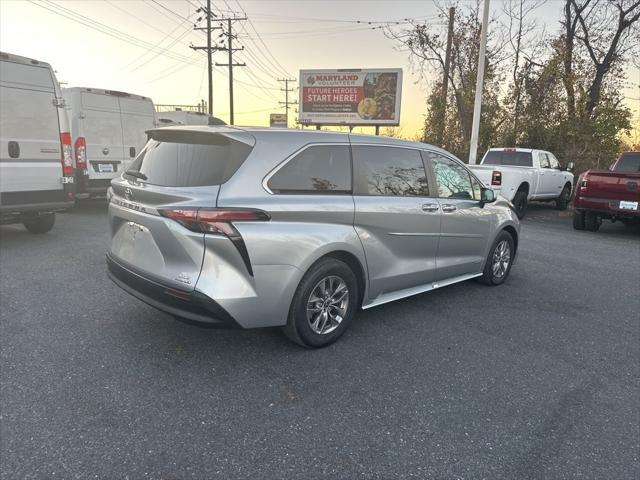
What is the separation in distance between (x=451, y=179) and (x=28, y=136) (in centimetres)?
596

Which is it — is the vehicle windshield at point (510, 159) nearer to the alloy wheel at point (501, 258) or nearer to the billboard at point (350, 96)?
the alloy wheel at point (501, 258)

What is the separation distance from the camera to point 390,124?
2261 cm

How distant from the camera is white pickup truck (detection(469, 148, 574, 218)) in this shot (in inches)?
446

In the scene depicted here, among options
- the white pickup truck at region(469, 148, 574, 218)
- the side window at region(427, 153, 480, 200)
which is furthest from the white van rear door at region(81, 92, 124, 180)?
the white pickup truck at region(469, 148, 574, 218)

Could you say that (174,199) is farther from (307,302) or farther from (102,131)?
(102,131)

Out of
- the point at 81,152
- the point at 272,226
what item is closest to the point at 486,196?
the point at 272,226

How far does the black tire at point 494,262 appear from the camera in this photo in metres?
5.52

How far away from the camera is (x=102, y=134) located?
9.61 meters

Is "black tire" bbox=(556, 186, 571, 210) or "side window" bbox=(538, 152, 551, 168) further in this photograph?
"black tire" bbox=(556, 186, 571, 210)

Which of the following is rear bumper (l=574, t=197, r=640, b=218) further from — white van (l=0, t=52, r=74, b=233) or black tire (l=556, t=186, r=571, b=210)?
white van (l=0, t=52, r=74, b=233)

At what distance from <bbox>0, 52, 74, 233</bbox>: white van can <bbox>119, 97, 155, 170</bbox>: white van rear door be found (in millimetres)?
3048

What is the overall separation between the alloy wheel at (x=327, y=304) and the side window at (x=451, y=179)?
1.64 metres

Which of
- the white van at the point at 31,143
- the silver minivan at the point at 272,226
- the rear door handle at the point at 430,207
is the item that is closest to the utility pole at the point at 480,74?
the rear door handle at the point at 430,207

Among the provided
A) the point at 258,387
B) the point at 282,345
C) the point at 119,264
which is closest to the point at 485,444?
the point at 258,387
